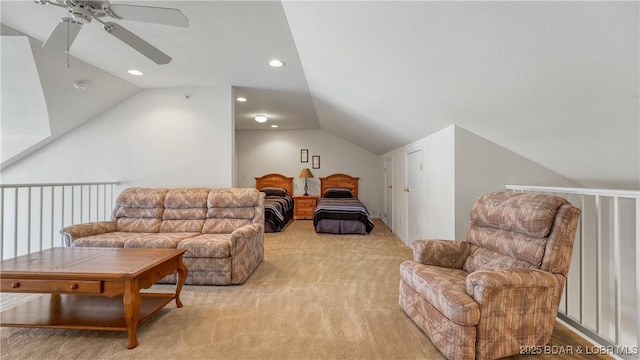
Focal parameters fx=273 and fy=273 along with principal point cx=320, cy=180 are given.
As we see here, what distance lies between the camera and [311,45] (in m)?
2.51

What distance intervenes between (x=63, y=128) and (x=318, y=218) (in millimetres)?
4146

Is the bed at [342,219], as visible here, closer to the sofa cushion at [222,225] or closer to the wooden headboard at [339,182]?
the wooden headboard at [339,182]

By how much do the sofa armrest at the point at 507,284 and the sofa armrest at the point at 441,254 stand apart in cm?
57

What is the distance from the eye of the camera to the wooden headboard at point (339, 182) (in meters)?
7.07

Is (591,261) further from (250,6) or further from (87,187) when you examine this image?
(87,187)

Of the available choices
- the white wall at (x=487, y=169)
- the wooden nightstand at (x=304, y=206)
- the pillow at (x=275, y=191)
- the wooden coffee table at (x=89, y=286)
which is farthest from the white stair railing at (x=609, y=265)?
the pillow at (x=275, y=191)

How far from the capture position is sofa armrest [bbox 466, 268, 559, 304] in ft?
4.98

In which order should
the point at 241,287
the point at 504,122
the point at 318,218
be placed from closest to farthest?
the point at 504,122 → the point at 241,287 → the point at 318,218

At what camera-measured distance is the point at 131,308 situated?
1.74 meters

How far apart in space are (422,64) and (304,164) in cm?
524

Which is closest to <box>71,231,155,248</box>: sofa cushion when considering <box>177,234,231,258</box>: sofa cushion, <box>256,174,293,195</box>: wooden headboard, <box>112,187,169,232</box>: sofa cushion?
<box>112,187,169,232</box>: sofa cushion

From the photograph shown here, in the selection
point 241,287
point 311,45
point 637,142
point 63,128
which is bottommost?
point 241,287

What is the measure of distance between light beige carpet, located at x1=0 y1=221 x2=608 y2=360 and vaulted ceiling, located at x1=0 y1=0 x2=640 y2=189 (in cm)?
181

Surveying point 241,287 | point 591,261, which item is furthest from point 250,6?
point 591,261
